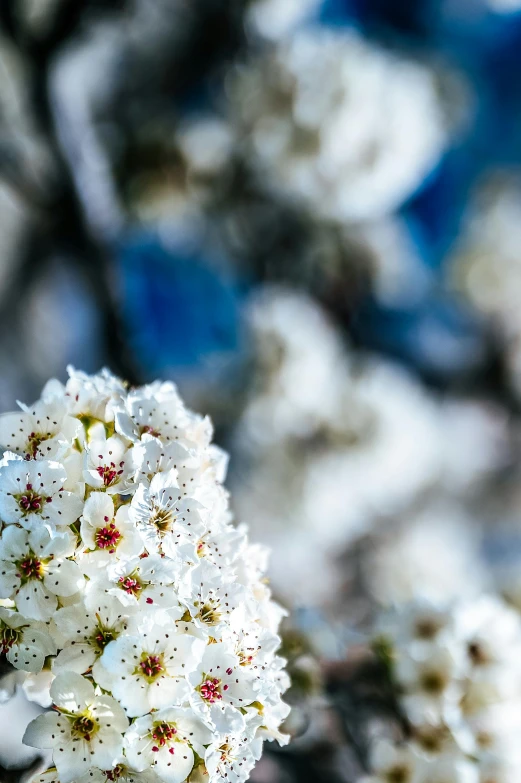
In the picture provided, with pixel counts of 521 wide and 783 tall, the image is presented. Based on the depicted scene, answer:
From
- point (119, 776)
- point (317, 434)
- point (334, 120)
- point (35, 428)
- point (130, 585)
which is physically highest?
point (334, 120)

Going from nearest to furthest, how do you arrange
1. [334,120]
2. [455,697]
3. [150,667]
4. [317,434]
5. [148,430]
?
[150,667], [148,430], [455,697], [334,120], [317,434]

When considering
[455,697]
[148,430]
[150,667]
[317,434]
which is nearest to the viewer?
[150,667]

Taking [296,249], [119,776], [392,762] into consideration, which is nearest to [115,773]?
[119,776]

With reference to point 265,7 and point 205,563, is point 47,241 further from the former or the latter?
point 205,563

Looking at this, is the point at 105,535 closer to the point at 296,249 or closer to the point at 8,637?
the point at 8,637

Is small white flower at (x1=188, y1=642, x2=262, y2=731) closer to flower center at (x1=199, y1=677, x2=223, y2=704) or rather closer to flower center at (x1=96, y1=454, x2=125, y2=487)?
flower center at (x1=199, y1=677, x2=223, y2=704)

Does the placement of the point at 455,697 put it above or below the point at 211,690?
above

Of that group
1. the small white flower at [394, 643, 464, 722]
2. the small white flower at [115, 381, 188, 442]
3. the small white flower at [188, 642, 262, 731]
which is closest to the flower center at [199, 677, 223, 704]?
the small white flower at [188, 642, 262, 731]

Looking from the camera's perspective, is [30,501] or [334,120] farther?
[334,120]
